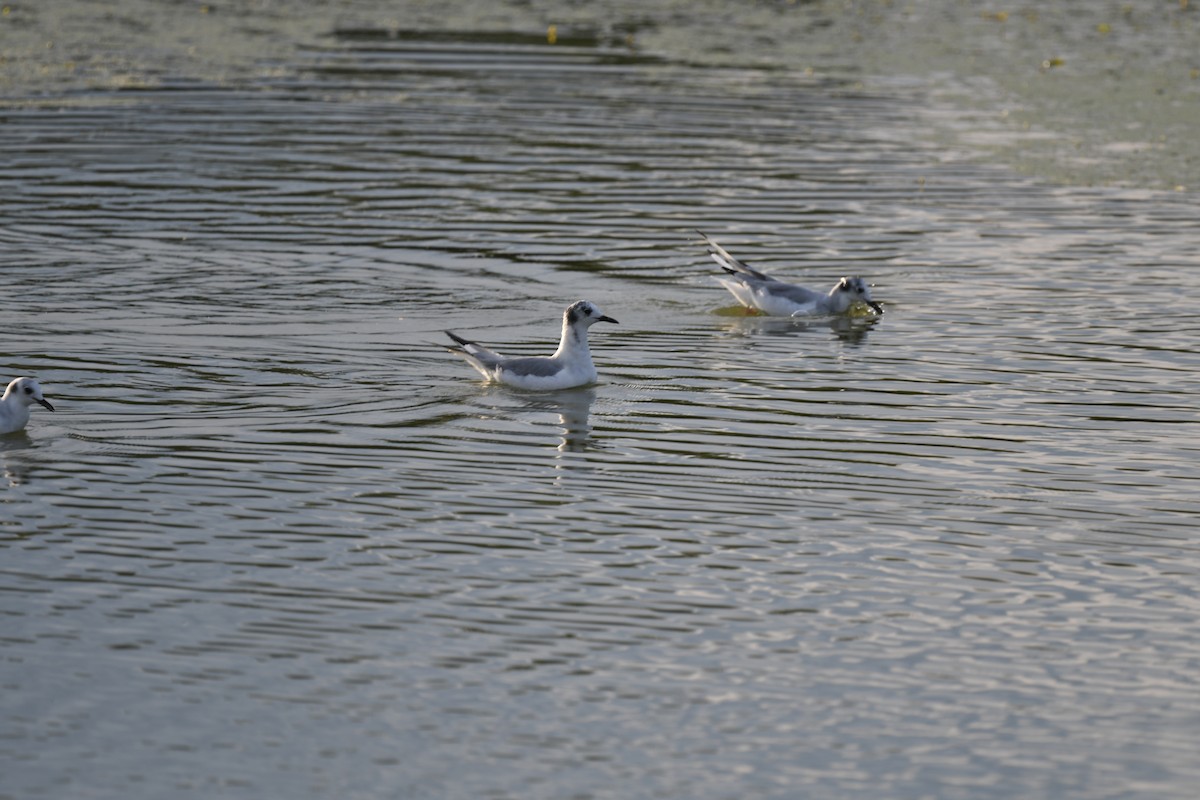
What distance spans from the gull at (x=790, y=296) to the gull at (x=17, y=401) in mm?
7538

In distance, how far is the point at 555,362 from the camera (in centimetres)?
1589

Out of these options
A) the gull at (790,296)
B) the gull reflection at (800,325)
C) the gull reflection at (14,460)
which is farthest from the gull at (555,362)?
the gull reflection at (14,460)

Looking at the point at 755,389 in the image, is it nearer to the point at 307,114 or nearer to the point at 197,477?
the point at 197,477

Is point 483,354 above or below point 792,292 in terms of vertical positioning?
below

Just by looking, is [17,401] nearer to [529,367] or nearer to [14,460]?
[14,460]

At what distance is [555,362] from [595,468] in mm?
2459

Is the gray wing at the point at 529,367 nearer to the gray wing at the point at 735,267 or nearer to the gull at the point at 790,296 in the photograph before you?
the gull at the point at 790,296

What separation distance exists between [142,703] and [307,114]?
834 inches

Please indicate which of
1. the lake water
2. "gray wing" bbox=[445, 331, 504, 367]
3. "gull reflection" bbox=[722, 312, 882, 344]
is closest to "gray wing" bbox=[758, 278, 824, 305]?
"gull reflection" bbox=[722, 312, 882, 344]

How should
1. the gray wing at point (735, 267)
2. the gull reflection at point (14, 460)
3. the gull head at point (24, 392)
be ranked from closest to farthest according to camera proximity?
1. the gull reflection at point (14, 460)
2. the gull head at point (24, 392)
3. the gray wing at point (735, 267)

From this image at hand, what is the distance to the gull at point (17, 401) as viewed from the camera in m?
13.9

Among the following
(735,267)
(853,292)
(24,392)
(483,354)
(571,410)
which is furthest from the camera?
(735,267)

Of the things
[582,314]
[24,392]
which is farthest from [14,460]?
[582,314]

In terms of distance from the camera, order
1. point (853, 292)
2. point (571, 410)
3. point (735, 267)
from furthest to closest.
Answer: point (735, 267) → point (853, 292) → point (571, 410)
